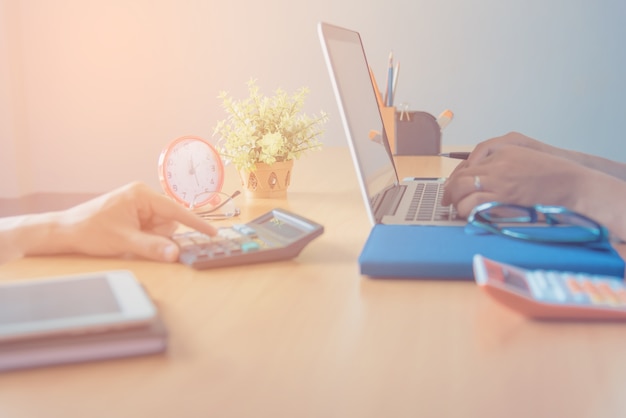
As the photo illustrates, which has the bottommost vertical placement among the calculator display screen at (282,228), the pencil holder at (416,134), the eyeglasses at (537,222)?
the pencil holder at (416,134)

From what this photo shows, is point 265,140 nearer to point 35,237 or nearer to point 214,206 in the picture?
point 214,206

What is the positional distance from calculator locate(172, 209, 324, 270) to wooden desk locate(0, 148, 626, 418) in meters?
0.03

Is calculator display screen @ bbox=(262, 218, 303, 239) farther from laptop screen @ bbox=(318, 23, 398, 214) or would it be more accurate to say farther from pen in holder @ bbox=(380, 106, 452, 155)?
pen in holder @ bbox=(380, 106, 452, 155)

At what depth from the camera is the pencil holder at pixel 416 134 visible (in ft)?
7.47

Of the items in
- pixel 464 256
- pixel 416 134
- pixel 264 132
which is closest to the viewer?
pixel 464 256

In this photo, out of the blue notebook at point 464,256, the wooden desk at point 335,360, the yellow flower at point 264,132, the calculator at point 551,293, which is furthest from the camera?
the yellow flower at point 264,132

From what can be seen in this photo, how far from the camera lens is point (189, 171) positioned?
4.41 feet

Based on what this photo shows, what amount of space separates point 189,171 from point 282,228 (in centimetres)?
38

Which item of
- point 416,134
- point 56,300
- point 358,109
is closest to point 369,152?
point 358,109

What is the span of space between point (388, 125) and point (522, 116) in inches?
65.6

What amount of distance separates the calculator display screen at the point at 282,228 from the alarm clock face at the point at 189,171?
30cm

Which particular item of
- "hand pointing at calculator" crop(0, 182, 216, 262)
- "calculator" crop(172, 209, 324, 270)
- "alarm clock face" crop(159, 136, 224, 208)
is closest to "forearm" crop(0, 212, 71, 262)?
"hand pointing at calculator" crop(0, 182, 216, 262)

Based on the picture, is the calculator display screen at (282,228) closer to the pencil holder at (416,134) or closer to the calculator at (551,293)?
the calculator at (551,293)

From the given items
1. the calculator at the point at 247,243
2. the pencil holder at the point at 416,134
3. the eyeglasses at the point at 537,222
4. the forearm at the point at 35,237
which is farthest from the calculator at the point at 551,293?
the pencil holder at the point at 416,134
